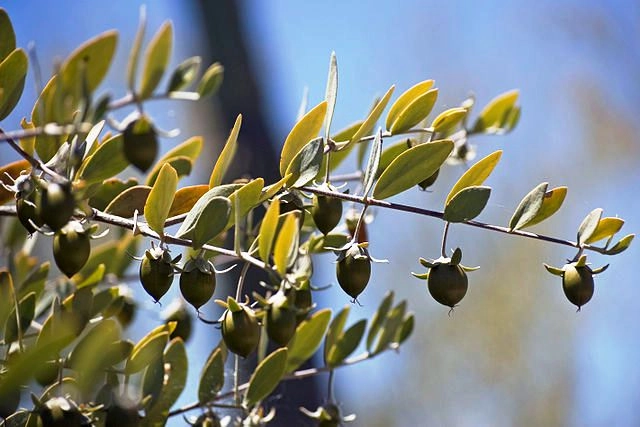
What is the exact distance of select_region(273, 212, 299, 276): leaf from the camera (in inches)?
22.7

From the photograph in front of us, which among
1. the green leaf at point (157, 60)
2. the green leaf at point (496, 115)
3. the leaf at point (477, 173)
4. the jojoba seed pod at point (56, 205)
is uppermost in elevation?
the green leaf at point (496, 115)

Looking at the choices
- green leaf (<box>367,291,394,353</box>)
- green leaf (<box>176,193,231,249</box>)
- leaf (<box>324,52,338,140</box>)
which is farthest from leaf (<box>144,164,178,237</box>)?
green leaf (<box>367,291,394,353</box>)

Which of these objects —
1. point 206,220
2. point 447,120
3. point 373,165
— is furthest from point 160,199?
point 447,120

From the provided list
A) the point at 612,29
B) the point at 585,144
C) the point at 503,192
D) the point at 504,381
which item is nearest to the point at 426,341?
A: the point at 504,381

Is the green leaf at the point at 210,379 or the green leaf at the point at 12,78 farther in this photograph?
the green leaf at the point at 210,379

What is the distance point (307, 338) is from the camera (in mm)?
787

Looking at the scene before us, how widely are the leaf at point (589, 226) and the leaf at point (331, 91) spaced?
0.21m

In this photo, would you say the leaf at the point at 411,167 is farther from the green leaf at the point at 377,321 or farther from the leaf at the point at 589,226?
the green leaf at the point at 377,321

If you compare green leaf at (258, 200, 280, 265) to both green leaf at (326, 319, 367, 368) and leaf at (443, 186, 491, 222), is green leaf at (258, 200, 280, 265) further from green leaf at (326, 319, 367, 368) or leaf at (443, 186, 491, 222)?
green leaf at (326, 319, 367, 368)

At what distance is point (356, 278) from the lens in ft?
2.07

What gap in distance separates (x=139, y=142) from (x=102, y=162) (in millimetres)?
120

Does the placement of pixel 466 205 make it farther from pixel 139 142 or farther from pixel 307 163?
pixel 139 142

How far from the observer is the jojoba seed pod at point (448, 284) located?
0.64 metres

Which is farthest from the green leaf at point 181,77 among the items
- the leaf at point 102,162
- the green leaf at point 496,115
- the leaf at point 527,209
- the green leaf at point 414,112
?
the green leaf at point 496,115
